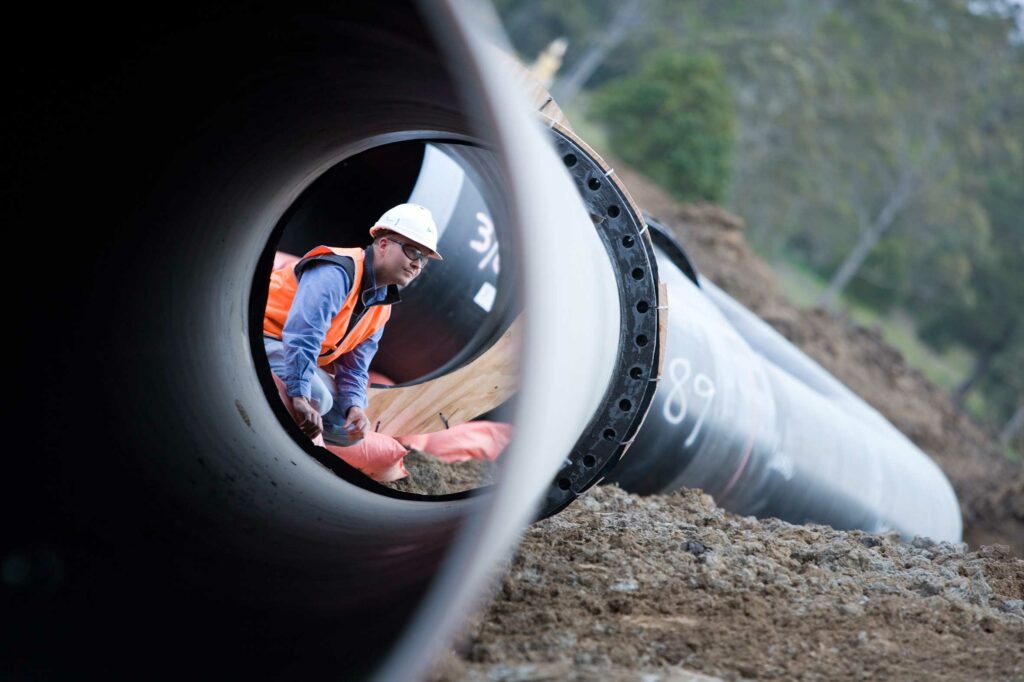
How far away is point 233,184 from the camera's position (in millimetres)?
3729

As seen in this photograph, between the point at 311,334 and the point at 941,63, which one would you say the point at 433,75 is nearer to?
the point at 311,334

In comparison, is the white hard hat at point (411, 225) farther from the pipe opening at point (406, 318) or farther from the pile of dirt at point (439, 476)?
the pile of dirt at point (439, 476)

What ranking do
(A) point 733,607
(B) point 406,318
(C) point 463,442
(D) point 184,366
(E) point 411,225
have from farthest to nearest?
(B) point 406,318 → (C) point 463,442 → (E) point 411,225 → (D) point 184,366 → (A) point 733,607

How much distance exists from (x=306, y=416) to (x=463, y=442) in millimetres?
1415

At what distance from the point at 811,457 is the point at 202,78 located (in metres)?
3.66

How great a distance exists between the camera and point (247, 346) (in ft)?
13.8

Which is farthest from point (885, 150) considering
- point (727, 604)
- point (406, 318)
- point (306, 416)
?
point (727, 604)

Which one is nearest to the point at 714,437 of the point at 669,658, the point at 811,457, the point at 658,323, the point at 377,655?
the point at 811,457

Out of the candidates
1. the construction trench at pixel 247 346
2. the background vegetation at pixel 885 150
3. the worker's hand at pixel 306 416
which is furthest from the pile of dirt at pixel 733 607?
the background vegetation at pixel 885 150

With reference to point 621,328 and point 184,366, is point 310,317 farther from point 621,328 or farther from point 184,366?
point 621,328

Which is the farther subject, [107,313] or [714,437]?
[714,437]

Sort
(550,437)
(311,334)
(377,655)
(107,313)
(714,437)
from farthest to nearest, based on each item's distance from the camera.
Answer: (714,437)
(311,334)
(107,313)
(377,655)
(550,437)

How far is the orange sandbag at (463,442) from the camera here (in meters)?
5.39

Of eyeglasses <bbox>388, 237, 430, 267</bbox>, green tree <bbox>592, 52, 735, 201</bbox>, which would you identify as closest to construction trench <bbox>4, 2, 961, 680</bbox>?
eyeglasses <bbox>388, 237, 430, 267</bbox>
